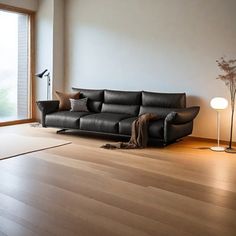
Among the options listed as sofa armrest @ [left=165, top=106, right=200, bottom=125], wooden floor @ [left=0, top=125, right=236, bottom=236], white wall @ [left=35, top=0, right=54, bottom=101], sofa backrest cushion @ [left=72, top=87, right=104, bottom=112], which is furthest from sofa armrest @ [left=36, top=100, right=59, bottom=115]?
sofa armrest @ [left=165, top=106, right=200, bottom=125]

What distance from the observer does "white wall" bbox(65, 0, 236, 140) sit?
5.36 meters

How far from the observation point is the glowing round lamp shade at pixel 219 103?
4.98 meters

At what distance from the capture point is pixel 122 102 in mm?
5973

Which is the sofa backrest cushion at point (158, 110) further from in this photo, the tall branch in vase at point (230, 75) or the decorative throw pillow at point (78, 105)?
the decorative throw pillow at point (78, 105)

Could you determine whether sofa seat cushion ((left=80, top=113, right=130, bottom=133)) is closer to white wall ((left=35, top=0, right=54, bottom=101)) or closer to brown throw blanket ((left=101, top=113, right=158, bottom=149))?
brown throw blanket ((left=101, top=113, right=158, bottom=149))

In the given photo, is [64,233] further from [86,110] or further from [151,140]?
[86,110]

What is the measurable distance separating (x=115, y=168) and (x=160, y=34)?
9.82ft

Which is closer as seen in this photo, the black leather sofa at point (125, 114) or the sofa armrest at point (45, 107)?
the black leather sofa at point (125, 114)

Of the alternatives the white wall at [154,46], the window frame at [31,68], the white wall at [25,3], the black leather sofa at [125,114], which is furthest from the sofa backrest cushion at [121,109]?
the white wall at [25,3]

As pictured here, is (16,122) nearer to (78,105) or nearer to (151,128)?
(78,105)

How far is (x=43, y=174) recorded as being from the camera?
3.57m

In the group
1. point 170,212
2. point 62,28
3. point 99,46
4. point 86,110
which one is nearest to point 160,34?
point 99,46

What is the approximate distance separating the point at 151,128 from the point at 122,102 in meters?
1.19

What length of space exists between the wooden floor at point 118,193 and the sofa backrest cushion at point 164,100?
3.30 ft
